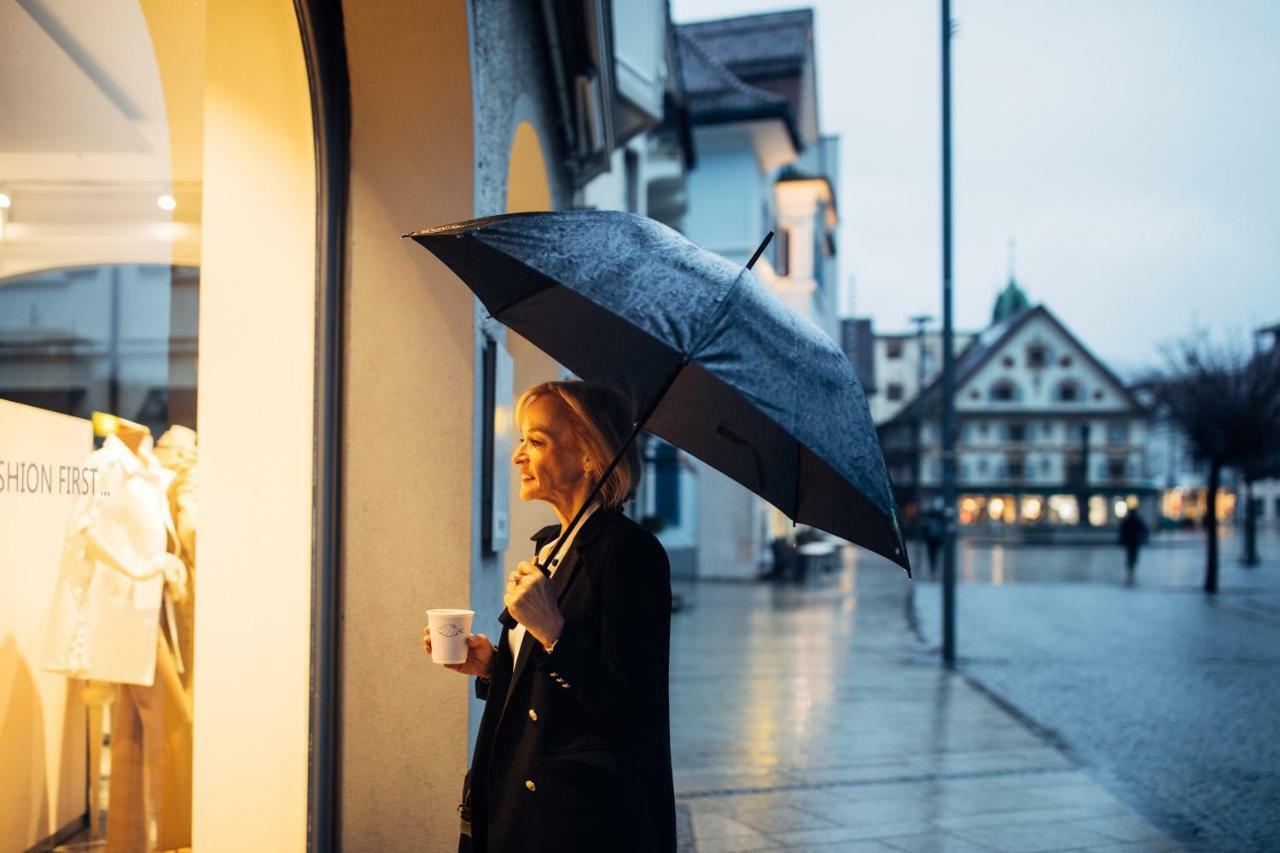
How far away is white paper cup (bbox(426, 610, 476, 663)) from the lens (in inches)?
108

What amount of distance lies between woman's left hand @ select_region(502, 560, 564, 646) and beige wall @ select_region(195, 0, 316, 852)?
89.7 inches

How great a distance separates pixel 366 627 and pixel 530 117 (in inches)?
137

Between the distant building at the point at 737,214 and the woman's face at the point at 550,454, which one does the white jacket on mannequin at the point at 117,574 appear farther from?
the distant building at the point at 737,214

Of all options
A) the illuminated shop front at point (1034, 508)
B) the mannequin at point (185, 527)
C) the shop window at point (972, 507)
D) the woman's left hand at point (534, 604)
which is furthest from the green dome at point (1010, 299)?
the woman's left hand at point (534, 604)

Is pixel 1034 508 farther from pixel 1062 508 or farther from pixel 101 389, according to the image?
pixel 101 389

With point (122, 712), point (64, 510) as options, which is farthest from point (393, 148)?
point (122, 712)

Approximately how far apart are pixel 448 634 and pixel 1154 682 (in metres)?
10.8

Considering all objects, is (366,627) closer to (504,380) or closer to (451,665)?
(504,380)

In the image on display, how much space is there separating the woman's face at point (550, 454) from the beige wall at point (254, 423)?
200 cm

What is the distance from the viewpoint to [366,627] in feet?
15.0

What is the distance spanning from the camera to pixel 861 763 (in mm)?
7938

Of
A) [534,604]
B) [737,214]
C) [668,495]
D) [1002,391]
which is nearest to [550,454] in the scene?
[534,604]

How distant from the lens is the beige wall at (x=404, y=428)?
4535 mm

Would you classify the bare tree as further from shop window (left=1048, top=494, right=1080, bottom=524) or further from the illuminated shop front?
shop window (left=1048, top=494, right=1080, bottom=524)
